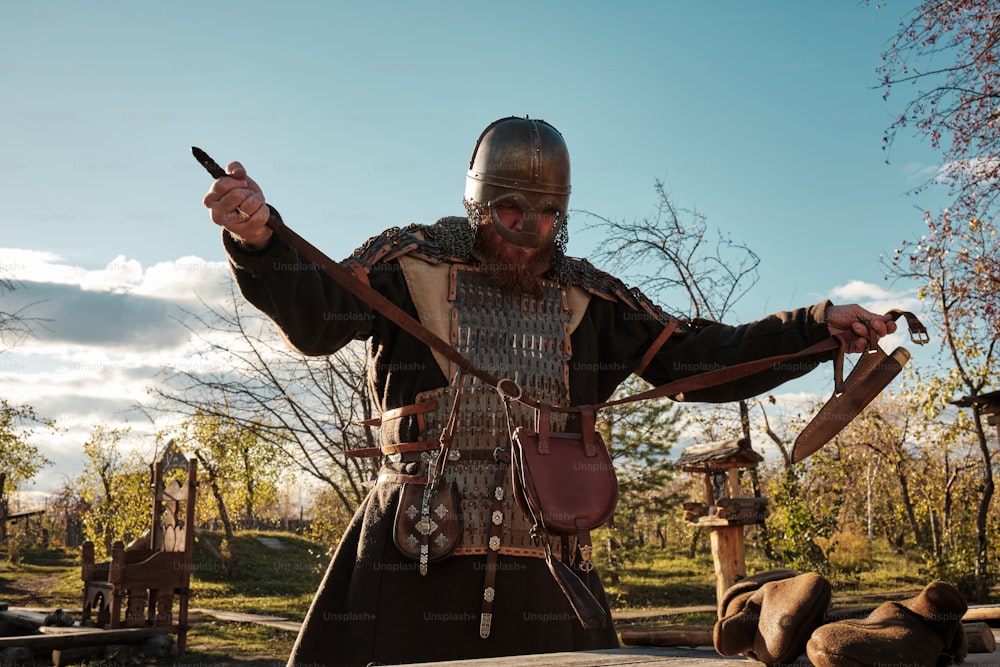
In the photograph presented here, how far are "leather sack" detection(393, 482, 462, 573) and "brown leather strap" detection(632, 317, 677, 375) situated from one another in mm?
1130

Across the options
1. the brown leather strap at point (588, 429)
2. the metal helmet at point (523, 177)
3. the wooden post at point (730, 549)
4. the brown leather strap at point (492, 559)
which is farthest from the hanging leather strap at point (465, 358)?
the wooden post at point (730, 549)

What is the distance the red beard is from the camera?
136 inches

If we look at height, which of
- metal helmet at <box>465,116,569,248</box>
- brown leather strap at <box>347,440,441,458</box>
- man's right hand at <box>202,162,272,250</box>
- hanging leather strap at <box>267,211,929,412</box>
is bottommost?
brown leather strap at <box>347,440,441,458</box>

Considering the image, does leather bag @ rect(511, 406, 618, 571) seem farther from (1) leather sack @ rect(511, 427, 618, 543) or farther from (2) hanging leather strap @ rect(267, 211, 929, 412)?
(2) hanging leather strap @ rect(267, 211, 929, 412)

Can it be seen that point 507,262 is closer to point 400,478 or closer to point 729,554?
point 400,478

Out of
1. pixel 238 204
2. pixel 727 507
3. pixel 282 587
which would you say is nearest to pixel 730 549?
pixel 727 507

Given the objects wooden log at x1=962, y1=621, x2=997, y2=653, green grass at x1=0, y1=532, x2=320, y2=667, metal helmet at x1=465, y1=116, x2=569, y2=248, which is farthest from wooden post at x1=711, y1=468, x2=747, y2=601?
wooden log at x1=962, y1=621, x2=997, y2=653

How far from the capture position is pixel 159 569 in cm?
1085

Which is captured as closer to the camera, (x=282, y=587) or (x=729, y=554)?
(x=729, y=554)

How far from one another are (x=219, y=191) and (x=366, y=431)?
9.86 meters

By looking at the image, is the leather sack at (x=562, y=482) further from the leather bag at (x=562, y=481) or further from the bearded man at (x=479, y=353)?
the bearded man at (x=479, y=353)

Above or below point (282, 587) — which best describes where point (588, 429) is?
above

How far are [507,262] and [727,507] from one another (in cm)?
832

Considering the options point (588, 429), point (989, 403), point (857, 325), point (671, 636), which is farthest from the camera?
point (989, 403)
